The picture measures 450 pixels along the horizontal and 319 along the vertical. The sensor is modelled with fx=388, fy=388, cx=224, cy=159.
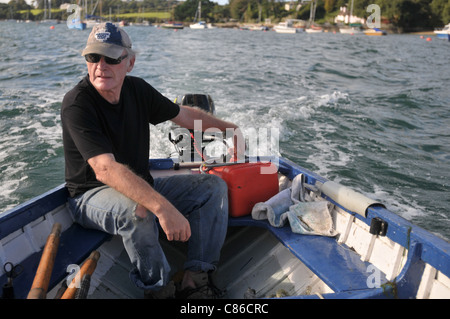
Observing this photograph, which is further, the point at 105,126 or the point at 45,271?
the point at 105,126

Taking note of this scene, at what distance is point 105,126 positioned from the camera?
8.55 feet

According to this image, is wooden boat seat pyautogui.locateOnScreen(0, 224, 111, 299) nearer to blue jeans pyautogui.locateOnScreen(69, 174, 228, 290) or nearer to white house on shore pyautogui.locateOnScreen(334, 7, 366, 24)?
blue jeans pyautogui.locateOnScreen(69, 174, 228, 290)

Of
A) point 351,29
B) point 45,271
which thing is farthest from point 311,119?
point 351,29

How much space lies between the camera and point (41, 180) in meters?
6.46

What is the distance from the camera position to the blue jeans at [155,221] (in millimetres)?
2357

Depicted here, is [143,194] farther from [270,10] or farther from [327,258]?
[270,10]

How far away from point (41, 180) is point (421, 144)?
25.3ft

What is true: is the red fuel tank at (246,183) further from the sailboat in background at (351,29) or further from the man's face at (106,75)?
the sailboat in background at (351,29)

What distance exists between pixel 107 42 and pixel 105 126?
55 centimetres

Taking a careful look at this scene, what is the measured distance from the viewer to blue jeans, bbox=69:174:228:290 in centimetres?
236

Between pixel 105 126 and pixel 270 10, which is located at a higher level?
pixel 270 10

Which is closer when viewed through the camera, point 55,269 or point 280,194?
point 55,269
